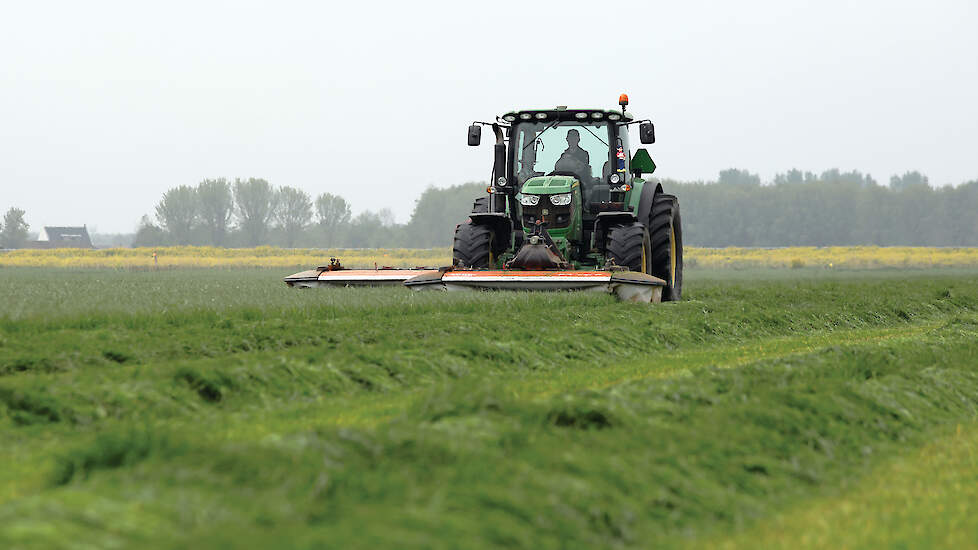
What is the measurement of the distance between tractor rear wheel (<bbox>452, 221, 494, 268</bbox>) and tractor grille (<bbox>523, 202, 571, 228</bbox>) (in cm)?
76

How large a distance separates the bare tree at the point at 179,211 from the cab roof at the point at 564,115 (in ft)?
204

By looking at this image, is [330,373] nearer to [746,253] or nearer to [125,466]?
[125,466]

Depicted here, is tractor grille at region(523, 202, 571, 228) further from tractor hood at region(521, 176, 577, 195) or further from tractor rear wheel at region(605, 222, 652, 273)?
tractor rear wheel at region(605, 222, 652, 273)

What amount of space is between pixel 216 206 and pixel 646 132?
66.6 metres

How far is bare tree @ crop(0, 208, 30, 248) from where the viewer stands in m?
74.2

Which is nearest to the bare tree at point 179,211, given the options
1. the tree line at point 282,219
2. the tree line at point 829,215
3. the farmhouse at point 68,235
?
the tree line at point 282,219

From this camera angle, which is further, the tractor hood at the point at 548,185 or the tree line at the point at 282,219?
the tree line at the point at 282,219

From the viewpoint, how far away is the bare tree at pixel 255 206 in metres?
77.2

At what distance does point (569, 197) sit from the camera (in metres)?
14.3

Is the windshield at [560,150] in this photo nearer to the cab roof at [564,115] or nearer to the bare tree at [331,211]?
the cab roof at [564,115]

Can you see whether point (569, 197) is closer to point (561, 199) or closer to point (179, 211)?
point (561, 199)

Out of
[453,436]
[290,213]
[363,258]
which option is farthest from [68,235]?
[453,436]

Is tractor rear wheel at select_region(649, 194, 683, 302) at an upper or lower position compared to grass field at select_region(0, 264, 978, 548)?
upper

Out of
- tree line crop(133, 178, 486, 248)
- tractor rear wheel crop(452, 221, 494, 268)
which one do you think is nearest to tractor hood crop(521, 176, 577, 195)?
tractor rear wheel crop(452, 221, 494, 268)
